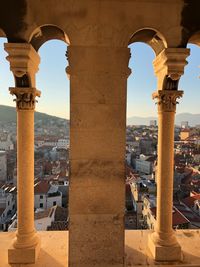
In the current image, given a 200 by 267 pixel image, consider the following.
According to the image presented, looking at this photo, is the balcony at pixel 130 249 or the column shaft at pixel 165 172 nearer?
the balcony at pixel 130 249

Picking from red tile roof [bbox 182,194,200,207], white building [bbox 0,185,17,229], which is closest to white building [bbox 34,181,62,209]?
white building [bbox 0,185,17,229]

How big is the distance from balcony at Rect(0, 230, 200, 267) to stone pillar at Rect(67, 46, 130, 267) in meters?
0.58

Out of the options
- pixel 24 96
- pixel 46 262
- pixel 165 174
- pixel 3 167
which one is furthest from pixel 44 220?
pixel 3 167

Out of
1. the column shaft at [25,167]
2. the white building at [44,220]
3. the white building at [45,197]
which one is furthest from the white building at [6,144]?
the column shaft at [25,167]

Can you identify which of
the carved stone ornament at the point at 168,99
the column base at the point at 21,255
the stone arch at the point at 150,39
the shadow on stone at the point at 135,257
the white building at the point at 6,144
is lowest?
the white building at the point at 6,144

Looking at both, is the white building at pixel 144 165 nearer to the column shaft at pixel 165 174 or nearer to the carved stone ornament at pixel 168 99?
the column shaft at pixel 165 174

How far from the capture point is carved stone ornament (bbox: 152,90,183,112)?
648cm

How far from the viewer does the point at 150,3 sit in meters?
5.56

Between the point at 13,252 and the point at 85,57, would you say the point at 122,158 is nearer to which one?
the point at 85,57

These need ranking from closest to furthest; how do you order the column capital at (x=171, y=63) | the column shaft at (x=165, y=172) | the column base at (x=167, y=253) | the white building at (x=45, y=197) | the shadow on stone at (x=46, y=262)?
the column capital at (x=171, y=63) → the shadow on stone at (x=46, y=262) → the column base at (x=167, y=253) → the column shaft at (x=165, y=172) → the white building at (x=45, y=197)

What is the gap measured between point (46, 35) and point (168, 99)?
3341 millimetres

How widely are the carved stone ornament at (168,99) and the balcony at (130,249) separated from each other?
11.8 ft

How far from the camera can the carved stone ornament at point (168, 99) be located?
6.48m

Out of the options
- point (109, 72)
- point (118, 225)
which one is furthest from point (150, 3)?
point (118, 225)
